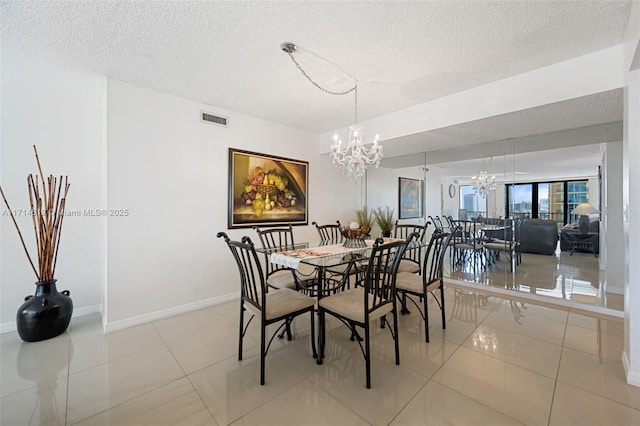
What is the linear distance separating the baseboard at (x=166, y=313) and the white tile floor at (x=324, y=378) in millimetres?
118

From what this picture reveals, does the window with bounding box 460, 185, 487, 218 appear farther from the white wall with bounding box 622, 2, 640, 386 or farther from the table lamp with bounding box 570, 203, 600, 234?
the table lamp with bounding box 570, 203, 600, 234

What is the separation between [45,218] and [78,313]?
3.88 ft

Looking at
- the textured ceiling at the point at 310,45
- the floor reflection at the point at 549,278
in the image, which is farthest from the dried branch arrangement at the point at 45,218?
the floor reflection at the point at 549,278

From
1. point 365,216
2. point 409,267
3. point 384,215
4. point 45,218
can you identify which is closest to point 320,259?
point 409,267

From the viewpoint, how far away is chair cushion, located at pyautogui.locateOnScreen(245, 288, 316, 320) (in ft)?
6.37

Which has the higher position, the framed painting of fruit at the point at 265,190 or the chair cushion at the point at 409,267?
the framed painting of fruit at the point at 265,190

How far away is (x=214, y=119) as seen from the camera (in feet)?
11.0

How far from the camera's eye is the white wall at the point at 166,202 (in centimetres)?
271

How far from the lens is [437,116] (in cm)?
314

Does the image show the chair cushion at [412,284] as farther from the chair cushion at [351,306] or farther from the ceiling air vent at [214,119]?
the ceiling air vent at [214,119]

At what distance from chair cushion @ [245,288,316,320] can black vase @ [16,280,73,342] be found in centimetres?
194

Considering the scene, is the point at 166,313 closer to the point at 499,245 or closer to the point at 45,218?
the point at 45,218

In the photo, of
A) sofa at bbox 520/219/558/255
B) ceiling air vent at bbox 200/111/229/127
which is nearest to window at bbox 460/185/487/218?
sofa at bbox 520/219/558/255

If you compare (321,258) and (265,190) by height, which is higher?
(265,190)
